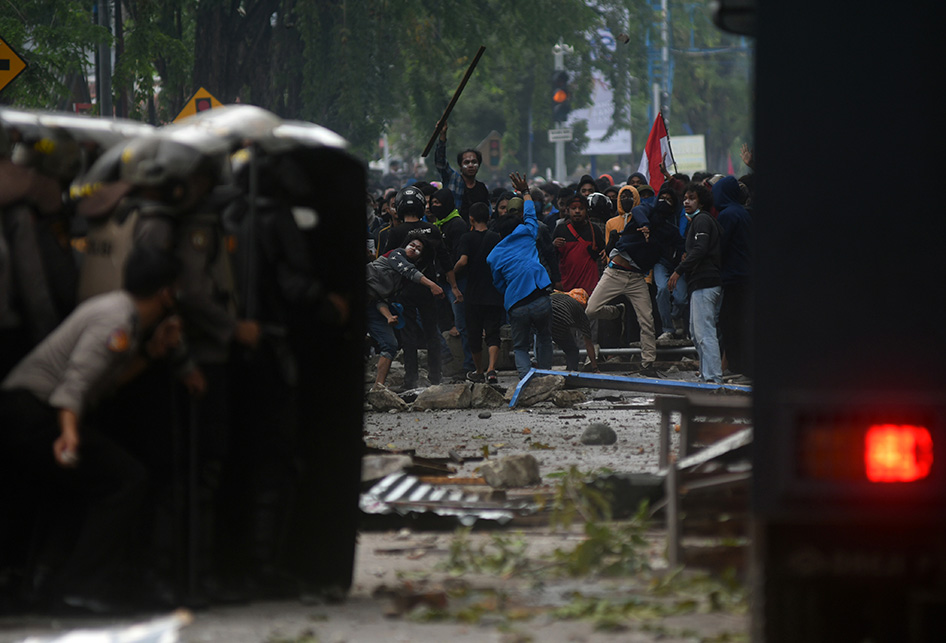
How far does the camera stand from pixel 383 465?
791 cm

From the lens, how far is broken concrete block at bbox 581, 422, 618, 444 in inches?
392

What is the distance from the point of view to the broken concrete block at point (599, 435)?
32.7ft

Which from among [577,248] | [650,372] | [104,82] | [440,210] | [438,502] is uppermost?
[104,82]

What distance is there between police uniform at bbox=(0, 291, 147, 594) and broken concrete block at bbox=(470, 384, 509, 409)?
7524mm

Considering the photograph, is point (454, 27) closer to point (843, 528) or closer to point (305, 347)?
point (305, 347)

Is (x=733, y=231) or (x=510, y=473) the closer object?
(x=510, y=473)

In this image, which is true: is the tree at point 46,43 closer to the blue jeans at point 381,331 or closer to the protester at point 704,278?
the blue jeans at point 381,331

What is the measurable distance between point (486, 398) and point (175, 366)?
764 cm

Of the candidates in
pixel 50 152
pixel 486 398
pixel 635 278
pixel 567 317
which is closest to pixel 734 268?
pixel 635 278

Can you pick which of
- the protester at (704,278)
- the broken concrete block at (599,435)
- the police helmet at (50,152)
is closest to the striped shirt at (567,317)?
the protester at (704,278)

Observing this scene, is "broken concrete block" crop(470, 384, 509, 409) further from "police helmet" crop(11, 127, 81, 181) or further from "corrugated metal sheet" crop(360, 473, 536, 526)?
"police helmet" crop(11, 127, 81, 181)

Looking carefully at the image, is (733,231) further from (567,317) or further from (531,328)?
(531,328)

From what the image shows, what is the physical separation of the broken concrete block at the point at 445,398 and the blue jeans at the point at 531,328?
88 centimetres

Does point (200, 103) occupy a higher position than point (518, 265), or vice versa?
point (200, 103)
